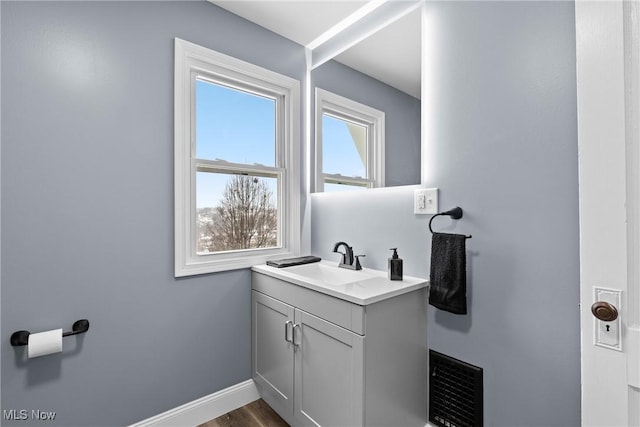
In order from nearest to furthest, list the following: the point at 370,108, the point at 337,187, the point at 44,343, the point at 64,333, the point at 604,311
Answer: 1. the point at 604,311
2. the point at 44,343
3. the point at 64,333
4. the point at 370,108
5. the point at 337,187

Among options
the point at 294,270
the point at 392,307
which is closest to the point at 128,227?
the point at 294,270

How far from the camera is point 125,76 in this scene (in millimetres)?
1528

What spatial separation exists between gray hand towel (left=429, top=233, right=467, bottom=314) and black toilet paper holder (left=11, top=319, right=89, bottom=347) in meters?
1.66

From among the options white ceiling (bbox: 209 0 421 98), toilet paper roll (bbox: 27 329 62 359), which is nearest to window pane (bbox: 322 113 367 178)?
white ceiling (bbox: 209 0 421 98)

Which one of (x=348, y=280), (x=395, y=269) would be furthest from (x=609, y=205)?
(x=348, y=280)

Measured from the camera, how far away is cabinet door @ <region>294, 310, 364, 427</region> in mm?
1291

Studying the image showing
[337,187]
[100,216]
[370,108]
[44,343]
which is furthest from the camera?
[337,187]

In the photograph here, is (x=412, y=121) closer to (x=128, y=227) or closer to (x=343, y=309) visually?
(x=343, y=309)

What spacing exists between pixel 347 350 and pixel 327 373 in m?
0.20

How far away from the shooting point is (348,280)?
183 cm

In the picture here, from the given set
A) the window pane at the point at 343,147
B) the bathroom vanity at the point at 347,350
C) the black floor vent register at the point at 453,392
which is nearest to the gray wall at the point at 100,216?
the bathroom vanity at the point at 347,350

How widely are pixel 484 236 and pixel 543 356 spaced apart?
1.70 ft


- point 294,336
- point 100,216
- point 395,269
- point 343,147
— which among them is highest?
point 343,147

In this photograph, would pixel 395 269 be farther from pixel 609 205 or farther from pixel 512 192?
pixel 609 205
